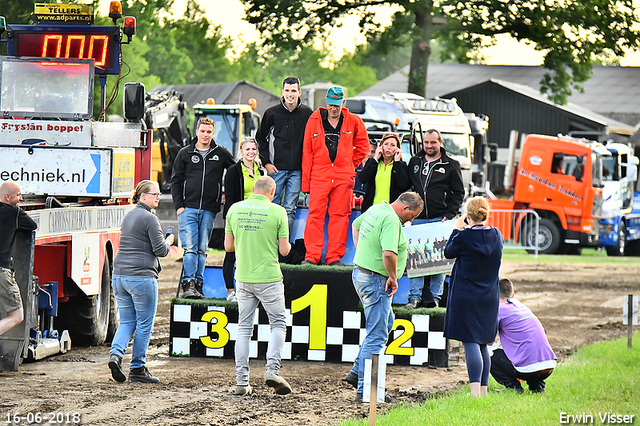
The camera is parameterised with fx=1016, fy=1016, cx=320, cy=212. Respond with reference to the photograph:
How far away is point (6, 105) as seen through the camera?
1302 centimetres

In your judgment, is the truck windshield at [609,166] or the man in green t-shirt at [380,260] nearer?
the man in green t-shirt at [380,260]

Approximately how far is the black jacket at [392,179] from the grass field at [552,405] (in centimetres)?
228

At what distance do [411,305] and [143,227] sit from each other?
11.0 ft

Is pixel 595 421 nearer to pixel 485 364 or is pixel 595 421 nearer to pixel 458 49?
pixel 485 364

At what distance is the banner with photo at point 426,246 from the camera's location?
10984 millimetres

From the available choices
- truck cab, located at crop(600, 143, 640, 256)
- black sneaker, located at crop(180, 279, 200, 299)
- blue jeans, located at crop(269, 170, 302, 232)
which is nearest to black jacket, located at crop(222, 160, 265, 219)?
blue jeans, located at crop(269, 170, 302, 232)

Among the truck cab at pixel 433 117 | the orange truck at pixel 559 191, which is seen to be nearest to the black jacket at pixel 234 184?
the truck cab at pixel 433 117

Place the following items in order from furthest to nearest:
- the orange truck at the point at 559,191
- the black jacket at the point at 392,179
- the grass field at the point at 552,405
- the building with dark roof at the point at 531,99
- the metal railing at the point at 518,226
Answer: the building with dark roof at the point at 531,99 → the metal railing at the point at 518,226 → the orange truck at the point at 559,191 → the black jacket at the point at 392,179 → the grass field at the point at 552,405

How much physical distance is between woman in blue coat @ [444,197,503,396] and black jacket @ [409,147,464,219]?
91.7 inches

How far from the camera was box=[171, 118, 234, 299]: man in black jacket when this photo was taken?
11.1 m

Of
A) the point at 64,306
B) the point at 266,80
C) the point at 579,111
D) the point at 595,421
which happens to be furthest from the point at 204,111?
the point at 266,80

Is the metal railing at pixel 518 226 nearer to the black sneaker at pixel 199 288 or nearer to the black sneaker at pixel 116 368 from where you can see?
the black sneaker at pixel 199 288

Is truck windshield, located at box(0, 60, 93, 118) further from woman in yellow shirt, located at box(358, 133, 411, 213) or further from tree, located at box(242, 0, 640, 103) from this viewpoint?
tree, located at box(242, 0, 640, 103)

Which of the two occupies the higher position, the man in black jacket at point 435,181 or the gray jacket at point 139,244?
the man in black jacket at point 435,181
